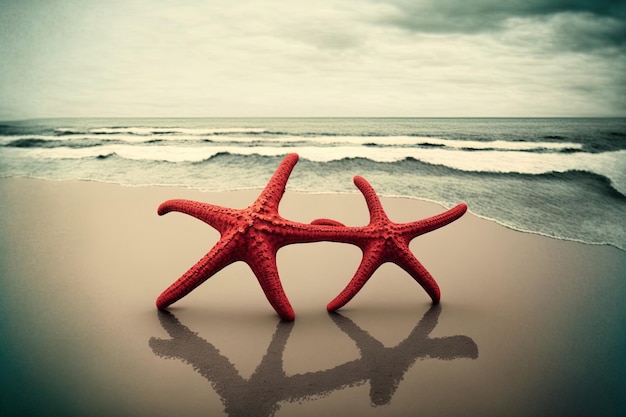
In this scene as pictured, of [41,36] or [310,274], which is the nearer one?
[310,274]

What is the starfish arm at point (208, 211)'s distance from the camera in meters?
1.81

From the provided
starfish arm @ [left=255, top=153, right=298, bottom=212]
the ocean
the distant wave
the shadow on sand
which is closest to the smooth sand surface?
the shadow on sand

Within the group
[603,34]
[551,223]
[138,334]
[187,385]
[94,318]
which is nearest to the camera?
[187,385]

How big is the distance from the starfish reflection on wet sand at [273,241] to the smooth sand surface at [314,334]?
0.16 metres

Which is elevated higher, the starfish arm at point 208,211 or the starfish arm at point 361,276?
the starfish arm at point 208,211

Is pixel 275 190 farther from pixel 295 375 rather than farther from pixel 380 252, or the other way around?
pixel 295 375

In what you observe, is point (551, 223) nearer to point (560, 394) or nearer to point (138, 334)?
point (560, 394)

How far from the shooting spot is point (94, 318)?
1849 millimetres

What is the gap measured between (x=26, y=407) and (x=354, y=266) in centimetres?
170

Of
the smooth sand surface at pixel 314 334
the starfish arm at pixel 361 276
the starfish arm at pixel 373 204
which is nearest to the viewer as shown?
the smooth sand surface at pixel 314 334

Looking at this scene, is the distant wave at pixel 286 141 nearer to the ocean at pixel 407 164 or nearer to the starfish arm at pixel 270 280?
the ocean at pixel 407 164

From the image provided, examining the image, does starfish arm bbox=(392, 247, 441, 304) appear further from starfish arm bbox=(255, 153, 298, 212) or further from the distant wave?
the distant wave

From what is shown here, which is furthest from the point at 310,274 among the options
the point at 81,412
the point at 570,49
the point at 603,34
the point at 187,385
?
the point at 570,49

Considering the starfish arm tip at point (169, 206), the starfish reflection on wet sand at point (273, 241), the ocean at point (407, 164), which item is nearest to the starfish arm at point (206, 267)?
the starfish reflection on wet sand at point (273, 241)
